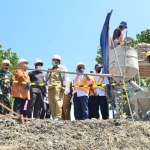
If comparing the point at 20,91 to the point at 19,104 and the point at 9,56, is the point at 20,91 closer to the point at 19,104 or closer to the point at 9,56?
the point at 19,104

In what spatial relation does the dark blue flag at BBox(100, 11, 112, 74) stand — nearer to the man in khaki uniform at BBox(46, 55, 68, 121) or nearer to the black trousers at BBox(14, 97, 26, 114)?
the man in khaki uniform at BBox(46, 55, 68, 121)

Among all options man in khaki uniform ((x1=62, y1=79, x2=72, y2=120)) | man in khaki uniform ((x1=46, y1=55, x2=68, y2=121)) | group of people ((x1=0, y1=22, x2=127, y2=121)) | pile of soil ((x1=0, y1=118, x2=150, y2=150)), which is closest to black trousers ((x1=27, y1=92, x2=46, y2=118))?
group of people ((x1=0, y1=22, x2=127, y2=121))

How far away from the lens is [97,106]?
349 inches

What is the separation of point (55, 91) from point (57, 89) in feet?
0.21

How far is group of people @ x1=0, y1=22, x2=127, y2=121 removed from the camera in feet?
28.3

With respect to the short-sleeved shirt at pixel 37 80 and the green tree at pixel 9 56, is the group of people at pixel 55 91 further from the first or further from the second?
the green tree at pixel 9 56

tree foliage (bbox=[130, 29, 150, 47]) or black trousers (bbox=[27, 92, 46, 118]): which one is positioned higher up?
tree foliage (bbox=[130, 29, 150, 47])

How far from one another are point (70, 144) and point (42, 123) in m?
1.10

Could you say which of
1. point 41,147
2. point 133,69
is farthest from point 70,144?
point 133,69

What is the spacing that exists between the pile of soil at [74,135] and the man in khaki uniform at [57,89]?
1.33 meters

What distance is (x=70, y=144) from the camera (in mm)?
6113

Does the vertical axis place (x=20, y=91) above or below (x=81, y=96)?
above

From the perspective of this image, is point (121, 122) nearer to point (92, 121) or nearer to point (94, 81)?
point (92, 121)

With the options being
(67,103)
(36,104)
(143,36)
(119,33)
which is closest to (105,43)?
(119,33)
